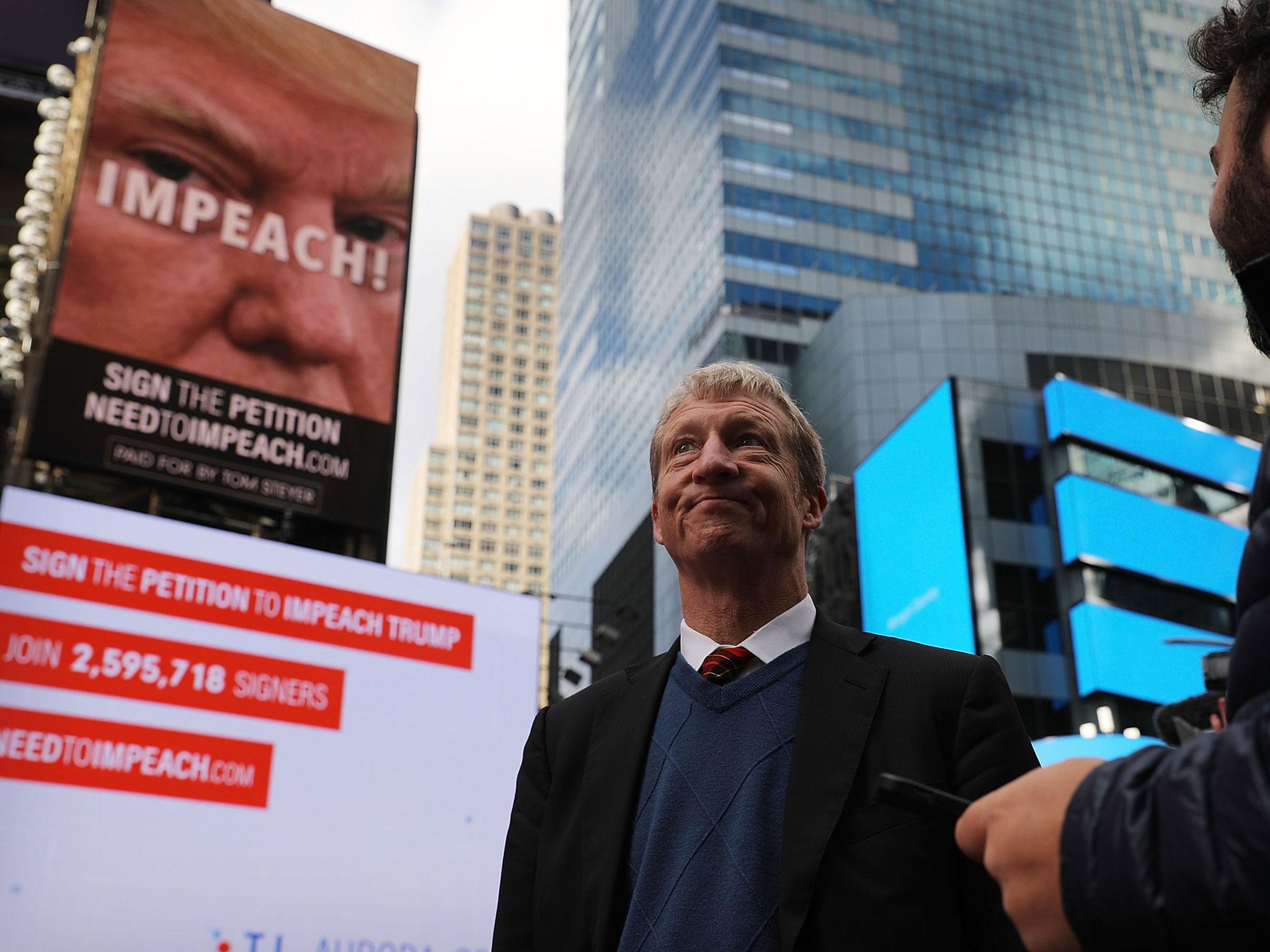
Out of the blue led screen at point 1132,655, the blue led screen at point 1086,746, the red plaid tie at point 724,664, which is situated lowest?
the red plaid tie at point 724,664

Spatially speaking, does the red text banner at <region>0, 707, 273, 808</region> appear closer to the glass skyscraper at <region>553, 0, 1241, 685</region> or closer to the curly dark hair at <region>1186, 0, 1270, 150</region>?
the curly dark hair at <region>1186, 0, 1270, 150</region>

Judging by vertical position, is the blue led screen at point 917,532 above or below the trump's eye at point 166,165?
above

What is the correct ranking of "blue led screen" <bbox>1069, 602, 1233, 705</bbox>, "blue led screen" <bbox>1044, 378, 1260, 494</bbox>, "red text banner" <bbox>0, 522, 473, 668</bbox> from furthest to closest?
"blue led screen" <bbox>1044, 378, 1260, 494</bbox> → "blue led screen" <bbox>1069, 602, 1233, 705</bbox> → "red text banner" <bbox>0, 522, 473, 668</bbox>

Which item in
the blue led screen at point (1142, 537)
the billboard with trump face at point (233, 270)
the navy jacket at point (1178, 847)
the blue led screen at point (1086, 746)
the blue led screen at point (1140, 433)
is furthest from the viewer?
the blue led screen at point (1140, 433)

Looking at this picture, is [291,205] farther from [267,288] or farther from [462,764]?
[462,764]

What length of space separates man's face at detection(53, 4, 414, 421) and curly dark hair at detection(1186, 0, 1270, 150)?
34.5 ft

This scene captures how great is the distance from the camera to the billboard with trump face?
424 inches

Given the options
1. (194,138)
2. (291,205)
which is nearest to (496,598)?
(291,205)

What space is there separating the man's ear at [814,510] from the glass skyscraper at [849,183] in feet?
153

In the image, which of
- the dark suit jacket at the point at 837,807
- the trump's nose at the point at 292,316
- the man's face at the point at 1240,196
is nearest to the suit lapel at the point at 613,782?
the dark suit jacket at the point at 837,807

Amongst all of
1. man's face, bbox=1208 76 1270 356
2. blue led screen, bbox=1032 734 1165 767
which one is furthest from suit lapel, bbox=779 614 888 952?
blue led screen, bbox=1032 734 1165 767

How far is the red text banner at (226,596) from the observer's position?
8312 millimetres

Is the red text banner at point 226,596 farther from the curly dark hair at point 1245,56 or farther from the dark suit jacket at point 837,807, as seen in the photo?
the curly dark hair at point 1245,56

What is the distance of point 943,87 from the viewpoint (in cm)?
6278
